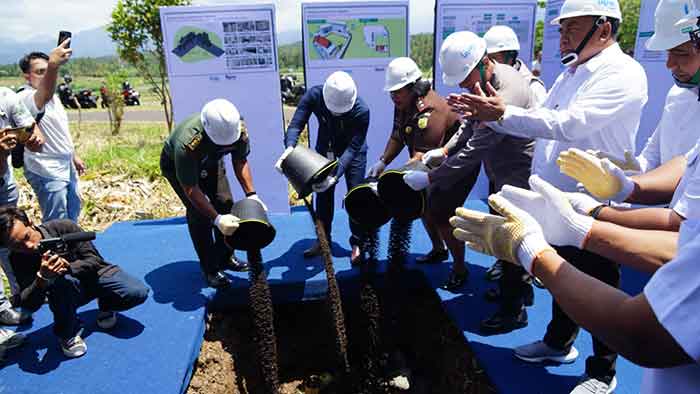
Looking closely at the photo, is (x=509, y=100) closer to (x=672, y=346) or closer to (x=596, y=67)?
(x=596, y=67)

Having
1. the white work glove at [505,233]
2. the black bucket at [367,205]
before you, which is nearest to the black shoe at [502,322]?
the black bucket at [367,205]

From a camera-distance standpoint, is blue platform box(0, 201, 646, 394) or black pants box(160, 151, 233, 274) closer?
blue platform box(0, 201, 646, 394)

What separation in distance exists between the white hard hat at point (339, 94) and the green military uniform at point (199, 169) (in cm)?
66

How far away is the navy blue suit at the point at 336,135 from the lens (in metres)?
3.28

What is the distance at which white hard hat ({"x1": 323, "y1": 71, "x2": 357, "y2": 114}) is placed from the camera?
→ 3.08 metres

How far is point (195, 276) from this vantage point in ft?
11.1

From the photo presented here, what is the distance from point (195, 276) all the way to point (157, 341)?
82 centimetres

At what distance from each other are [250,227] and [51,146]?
1661mm

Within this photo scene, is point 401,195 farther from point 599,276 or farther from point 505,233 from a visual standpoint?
point 505,233

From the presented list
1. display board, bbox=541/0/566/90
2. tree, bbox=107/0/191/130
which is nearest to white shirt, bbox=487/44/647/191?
display board, bbox=541/0/566/90

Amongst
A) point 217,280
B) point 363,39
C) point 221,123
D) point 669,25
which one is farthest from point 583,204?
point 363,39

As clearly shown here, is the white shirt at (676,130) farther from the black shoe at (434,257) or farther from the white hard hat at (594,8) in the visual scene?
the black shoe at (434,257)

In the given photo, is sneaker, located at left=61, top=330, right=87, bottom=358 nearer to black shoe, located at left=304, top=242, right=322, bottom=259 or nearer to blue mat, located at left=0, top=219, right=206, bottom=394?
blue mat, located at left=0, top=219, right=206, bottom=394

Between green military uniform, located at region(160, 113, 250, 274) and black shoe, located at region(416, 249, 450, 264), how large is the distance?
1.54 meters
